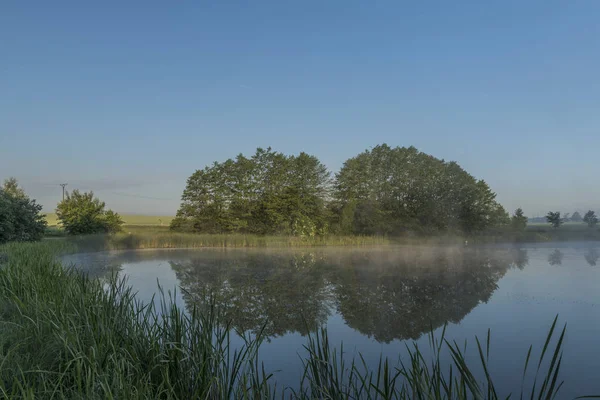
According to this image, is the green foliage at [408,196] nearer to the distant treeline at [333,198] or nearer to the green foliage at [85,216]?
the distant treeline at [333,198]

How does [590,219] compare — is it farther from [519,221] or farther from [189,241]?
[189,241]

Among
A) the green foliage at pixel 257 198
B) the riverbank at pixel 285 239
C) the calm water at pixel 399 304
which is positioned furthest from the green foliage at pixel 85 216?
the calm water at pixel 399 304

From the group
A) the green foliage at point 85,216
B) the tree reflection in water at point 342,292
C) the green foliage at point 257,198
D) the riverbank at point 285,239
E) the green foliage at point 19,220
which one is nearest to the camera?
the tree reflection in water at point 342,292

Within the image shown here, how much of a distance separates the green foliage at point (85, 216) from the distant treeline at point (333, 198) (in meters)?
3.75

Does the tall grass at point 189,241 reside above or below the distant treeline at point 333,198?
below

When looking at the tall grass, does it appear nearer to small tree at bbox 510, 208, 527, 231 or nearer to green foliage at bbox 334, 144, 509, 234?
green foliage at bbox 334, 144, 509, 234

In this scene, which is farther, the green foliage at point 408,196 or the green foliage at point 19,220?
the green foliage at point 408,196

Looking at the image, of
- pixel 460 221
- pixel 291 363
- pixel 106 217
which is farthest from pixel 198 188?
pixel 291 363

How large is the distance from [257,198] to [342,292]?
18.6 metres

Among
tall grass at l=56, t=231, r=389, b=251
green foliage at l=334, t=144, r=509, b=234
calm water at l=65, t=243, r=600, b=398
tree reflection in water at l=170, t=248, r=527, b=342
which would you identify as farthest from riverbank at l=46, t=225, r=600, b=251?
tree reflection in water at l=170, t=248, r=527, b=342

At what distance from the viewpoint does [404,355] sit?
402 cm

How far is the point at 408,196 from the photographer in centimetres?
2609

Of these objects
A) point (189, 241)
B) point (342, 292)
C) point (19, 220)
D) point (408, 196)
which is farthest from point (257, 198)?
point (342, 292)

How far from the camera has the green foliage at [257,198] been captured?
2481cm
